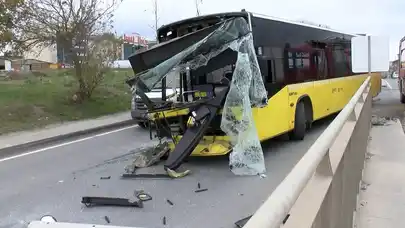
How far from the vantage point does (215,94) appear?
9.30m

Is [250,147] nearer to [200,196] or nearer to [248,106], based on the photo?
[248,106]

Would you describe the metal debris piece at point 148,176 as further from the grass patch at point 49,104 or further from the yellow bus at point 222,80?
the grass patch at point 49,104

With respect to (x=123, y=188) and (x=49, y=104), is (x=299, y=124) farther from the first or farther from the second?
(x=49, y=104)

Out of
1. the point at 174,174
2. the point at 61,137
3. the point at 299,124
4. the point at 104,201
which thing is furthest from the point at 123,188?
the point at 61,137

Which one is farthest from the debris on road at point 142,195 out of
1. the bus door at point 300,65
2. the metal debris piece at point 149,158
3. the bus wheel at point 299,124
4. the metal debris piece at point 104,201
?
the bus wheel at point 299,124

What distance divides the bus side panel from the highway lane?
1.61 ft

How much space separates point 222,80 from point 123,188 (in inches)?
127

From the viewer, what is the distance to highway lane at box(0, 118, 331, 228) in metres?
6.11

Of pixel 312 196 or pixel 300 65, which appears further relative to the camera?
pixel 300 65

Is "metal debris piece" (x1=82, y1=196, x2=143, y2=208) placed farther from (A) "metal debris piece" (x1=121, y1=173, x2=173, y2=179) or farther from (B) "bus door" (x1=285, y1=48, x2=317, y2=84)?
(B) "bus door" (x1=285, y1=48, x2=317, y2=84)

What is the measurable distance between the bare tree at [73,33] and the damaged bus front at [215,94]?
9.60 metres

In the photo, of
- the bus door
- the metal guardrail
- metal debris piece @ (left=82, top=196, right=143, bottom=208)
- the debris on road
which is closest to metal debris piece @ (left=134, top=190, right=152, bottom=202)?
the debris on road

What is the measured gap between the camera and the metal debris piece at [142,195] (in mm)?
6819

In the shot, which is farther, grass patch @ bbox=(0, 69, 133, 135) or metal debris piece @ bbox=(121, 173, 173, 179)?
grass patch @ bbox=(0, 69, 133, 135)
